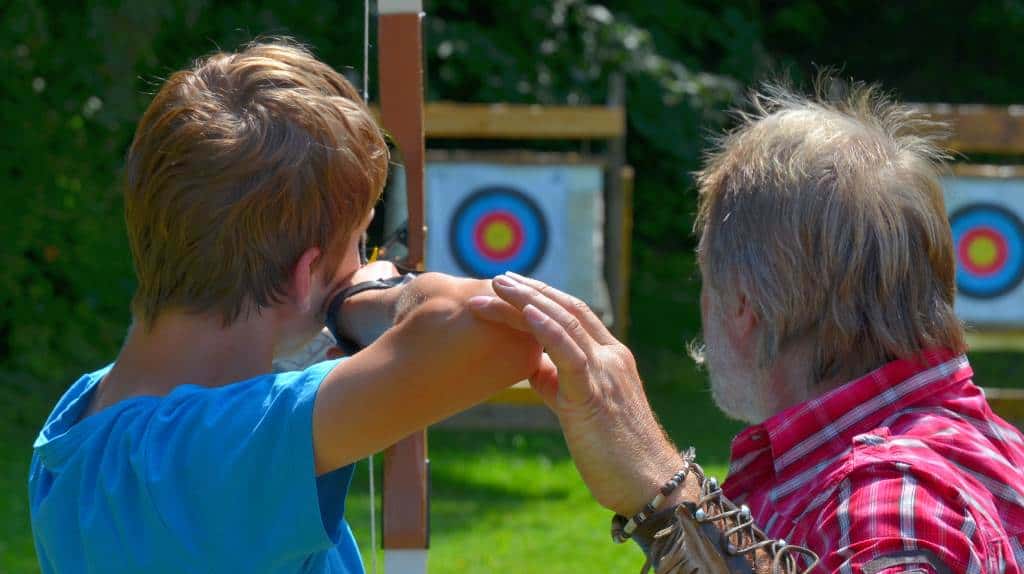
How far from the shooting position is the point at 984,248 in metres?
5.34

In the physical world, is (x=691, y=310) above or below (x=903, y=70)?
below

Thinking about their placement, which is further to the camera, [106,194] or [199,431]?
[106,194]

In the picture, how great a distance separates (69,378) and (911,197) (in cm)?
515

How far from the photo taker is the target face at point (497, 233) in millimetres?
5414

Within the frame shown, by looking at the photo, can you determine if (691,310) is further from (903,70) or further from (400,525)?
(400,525)

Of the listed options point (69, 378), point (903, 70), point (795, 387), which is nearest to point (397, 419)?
point (795, 387)

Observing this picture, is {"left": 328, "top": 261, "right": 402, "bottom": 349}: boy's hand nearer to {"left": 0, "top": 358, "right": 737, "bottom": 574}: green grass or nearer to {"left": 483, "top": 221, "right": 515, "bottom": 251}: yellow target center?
{"left": 0, "top": 358, "right": 737, "bottom": 574}: green grass

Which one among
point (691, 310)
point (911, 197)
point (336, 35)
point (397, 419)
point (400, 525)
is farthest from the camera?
point (691, 310)

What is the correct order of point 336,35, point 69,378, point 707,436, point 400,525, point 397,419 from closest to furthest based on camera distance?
1. point 397,419
2. point 400,525
3. point 707,436
4. point 69,378
5. point 336,35

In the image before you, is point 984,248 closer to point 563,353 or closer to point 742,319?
point 742,319

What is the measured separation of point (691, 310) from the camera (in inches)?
316

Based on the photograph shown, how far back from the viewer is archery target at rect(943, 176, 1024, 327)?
209 inches

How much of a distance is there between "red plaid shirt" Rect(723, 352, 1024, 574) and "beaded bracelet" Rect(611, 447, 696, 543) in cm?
15

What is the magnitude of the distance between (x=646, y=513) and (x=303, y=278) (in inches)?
14.9
